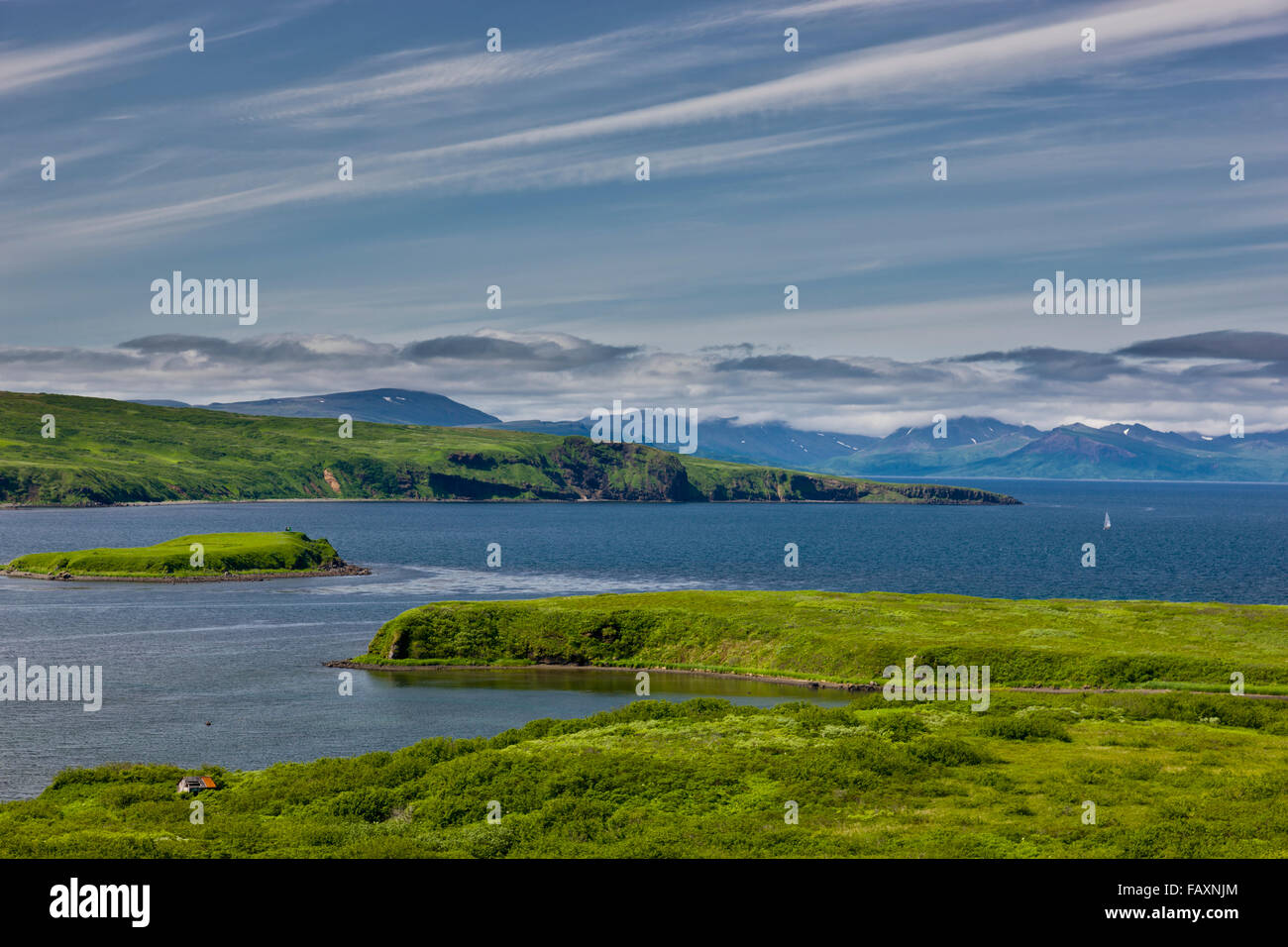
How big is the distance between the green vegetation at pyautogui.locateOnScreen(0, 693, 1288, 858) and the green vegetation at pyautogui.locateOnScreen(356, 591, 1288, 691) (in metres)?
32.5

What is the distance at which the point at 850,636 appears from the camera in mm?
128875

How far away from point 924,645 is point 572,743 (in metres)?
63.4

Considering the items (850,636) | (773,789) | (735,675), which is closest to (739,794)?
(773,789)

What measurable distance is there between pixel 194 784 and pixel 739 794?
34.5 metres

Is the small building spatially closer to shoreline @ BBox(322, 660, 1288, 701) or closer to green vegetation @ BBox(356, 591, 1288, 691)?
shoreline @ BBox(322, 660, 1288, 701)

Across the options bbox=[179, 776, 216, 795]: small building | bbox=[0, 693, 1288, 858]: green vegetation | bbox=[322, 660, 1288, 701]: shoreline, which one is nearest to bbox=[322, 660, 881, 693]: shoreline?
bbox=[322, 660, 1288, 701]: shoreline

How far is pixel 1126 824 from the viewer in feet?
173

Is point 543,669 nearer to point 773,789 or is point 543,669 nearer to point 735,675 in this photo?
point 735,675

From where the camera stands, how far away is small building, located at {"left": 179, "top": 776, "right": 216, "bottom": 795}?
6303 centimetres

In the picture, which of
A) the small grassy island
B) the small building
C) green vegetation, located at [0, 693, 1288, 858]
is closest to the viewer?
green vegetation, located at [0, 693, 1288, 858]

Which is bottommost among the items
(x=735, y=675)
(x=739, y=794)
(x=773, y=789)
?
(x=735, y=675)

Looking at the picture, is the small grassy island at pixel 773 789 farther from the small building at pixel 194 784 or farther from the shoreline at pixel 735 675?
the shoreline at pixel 735 675
